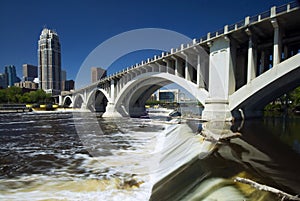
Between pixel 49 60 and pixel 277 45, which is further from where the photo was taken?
pixel 49 60

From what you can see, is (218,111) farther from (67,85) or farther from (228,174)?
(67,85)

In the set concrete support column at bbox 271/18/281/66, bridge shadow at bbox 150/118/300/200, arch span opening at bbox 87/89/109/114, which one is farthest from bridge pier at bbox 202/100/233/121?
arch span opening at bbox 87/89/109/114

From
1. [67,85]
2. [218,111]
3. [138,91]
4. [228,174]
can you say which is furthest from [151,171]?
[67,85]

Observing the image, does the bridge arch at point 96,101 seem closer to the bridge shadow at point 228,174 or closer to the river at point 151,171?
the river at point 151,171

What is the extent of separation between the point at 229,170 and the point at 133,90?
3571 cm

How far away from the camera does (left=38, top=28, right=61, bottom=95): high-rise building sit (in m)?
160

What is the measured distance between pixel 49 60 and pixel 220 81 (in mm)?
173809

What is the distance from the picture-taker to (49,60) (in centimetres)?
16188

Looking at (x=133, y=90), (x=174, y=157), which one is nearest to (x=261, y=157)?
(x=174, y=157)

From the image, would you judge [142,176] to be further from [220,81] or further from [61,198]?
[220,81]

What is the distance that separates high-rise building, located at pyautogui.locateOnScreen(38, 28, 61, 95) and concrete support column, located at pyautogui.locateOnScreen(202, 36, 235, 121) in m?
160

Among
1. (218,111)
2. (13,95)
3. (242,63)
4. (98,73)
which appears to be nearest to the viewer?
(218,111)

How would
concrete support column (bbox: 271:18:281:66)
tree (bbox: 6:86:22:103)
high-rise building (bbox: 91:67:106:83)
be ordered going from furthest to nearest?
tree (bbox: 6:86:22:103), high-rise building (bbox: 91:67:106:83), concrete support column (bbox: 271:18:281:66)

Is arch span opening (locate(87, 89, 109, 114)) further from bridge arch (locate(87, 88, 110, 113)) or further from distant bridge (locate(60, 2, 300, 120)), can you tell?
distant bridge (locate(60, 2, 300, 120))
